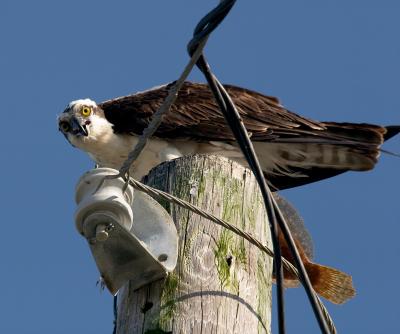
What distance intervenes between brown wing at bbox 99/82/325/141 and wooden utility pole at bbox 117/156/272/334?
129 inches

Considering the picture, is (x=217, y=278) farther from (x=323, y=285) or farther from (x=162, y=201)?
(x=323, y=285)

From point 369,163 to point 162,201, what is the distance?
386cm

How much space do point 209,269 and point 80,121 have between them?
5001mm

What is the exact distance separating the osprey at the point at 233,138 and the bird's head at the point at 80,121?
1cm

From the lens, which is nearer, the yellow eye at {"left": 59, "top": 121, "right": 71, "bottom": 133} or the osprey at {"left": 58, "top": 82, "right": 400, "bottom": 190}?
the osprey at {"left": 58, "top": 82, "right": 400, "bottom": 190}

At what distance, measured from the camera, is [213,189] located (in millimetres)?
4504

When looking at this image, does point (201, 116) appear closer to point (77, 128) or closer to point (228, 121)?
point (77, 128)

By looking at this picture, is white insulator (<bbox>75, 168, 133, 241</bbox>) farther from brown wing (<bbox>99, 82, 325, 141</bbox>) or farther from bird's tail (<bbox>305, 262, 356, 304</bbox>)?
brown wing (<bbox>99, 82, 325, 141</bbox>)

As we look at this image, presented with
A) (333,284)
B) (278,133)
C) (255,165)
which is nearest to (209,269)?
(255,165)

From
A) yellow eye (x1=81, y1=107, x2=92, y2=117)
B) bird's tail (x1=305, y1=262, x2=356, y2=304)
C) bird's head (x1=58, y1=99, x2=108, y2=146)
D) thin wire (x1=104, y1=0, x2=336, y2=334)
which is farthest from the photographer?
yellow eye (x1=81, y1=107, x2=92, y2=117)

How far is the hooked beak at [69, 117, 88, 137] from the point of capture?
8703 millimetres

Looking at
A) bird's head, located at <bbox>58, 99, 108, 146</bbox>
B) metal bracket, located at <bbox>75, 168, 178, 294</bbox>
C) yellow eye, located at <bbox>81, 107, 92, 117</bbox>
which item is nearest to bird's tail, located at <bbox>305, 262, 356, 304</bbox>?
metal bracket, located at <bbox>75, 168, 178, 294</bbox>

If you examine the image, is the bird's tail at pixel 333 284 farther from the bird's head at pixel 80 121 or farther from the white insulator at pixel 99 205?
the bird's head at pixel 80 121

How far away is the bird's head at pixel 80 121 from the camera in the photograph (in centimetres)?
865
